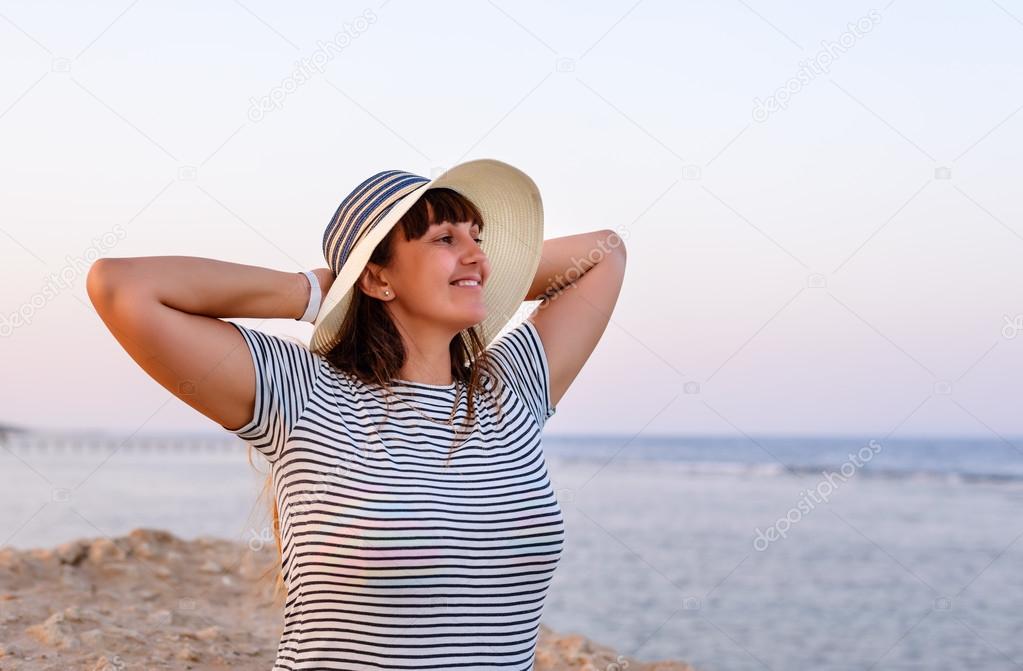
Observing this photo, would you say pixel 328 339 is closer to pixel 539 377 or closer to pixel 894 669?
pixel 539 377

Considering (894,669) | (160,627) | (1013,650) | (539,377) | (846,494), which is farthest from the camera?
(846,494)

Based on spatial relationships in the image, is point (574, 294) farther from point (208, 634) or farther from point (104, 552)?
point (104, 552)

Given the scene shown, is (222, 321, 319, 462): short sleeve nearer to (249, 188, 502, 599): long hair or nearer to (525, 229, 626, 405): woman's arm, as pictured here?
(249, 188, 502, 599): long hair

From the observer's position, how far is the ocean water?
654 centimetres

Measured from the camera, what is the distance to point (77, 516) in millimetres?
10984

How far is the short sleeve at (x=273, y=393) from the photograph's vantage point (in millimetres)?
2213

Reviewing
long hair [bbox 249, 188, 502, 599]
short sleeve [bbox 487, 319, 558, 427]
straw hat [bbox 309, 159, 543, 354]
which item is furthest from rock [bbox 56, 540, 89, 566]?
short sleeve [bbox 487, 319, 558, 427]

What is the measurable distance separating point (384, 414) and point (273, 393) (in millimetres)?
275

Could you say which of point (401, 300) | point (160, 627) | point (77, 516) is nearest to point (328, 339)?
point (401, 300)

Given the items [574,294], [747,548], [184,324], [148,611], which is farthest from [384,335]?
[747,548]

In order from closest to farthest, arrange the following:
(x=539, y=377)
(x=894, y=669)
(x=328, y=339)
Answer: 1. (x=328, y=339)
2. (x=539, y=377)
3. (x=894, y=669)

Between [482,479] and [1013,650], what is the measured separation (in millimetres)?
5556

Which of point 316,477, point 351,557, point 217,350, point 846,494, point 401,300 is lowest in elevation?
point 351,557

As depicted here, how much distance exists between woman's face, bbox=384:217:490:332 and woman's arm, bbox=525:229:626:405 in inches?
14.8
